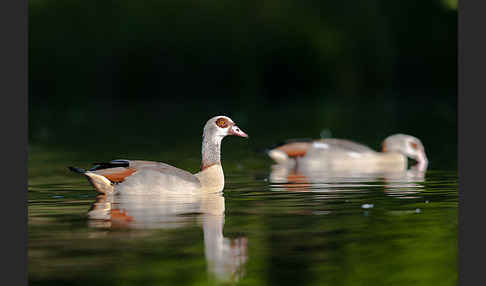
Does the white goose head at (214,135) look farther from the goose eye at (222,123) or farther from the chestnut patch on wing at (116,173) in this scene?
the chestnut patch on wing at (116,173)

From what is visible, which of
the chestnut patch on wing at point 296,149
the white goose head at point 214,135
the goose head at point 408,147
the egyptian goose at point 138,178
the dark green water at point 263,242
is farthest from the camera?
the goose head at point 408,147

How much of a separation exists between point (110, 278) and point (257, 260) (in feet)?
5.56

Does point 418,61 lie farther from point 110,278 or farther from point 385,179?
point 110,278

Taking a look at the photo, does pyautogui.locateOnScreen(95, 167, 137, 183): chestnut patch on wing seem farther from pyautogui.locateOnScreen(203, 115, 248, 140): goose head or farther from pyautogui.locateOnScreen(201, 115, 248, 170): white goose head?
pyautogui.locateOnScreen(203, 115, 248, 140): goose head

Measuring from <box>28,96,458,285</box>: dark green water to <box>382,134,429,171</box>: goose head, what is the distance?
2.31ft

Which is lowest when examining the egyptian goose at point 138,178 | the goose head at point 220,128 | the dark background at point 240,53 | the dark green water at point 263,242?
the dark green water at point 263,242

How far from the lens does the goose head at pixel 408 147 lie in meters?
26.0

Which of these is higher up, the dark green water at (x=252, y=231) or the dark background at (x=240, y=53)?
the dark background at (x=240, y=53)

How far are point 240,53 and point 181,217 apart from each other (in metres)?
54.0

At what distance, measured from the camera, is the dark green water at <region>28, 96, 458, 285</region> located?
1173 cm

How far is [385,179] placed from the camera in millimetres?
21531

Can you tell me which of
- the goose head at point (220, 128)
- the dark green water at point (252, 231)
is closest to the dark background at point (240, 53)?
the dark green water at point (252, 231)

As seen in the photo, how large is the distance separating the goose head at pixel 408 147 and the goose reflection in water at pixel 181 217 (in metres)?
8.59

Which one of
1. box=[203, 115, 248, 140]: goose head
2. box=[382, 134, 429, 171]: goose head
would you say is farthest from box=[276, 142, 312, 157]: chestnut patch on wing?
box=[203, 115, 248, 140]: goose head
